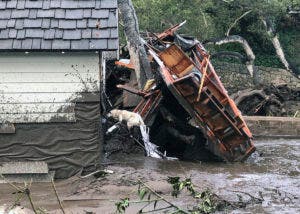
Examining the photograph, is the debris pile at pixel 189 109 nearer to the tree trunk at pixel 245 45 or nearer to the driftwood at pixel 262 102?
the driftwood at pixel 262 102

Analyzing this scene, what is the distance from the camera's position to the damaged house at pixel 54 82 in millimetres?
9125

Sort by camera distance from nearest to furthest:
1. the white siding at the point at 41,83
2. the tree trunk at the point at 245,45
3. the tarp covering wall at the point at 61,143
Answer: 1. the white siding at the point at 41,83
2. the tarp covering wall at the point at 61,143
3. the tree trunk at the point at 245,45

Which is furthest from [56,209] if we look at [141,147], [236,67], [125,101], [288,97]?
[236,67]

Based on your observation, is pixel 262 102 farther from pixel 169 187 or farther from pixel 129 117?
pixel 169 187

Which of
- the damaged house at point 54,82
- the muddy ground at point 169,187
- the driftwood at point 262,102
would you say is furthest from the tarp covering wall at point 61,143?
the driftwood at point 262,102

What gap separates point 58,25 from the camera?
9211mm

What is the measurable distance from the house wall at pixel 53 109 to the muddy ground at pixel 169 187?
514mm

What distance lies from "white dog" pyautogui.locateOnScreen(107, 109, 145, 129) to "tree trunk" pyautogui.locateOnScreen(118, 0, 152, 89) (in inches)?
54.9

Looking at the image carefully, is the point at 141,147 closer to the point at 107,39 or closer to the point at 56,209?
the point at 107,39

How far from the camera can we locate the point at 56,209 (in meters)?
7.68

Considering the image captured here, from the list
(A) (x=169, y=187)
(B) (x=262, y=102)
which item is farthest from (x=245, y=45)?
(A) (x=169, y=187)

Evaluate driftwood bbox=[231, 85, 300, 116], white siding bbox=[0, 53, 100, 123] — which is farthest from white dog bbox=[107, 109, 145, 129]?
driftwood bbox=[231, 85, 300, 116]

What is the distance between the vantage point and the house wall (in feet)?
30.3

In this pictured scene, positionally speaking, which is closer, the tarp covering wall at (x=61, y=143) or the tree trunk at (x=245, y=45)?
the tarp covering wall at (x=61, y=143)
